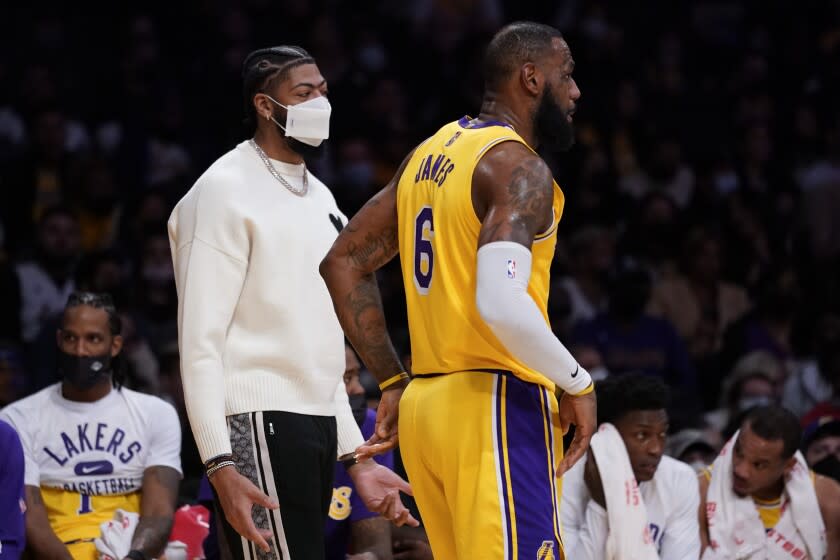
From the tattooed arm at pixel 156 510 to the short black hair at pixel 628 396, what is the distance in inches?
71.0

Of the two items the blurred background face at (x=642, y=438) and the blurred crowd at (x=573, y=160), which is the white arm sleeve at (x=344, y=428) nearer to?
the blurred background face at (x=642, y=438)

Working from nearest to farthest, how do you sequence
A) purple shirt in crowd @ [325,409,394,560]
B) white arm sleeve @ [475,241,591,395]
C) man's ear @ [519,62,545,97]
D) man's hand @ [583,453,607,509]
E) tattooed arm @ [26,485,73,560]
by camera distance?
white arm sleeve @ [475,241,591,395]
man's ear @ [519,62,545,97]
tattooed arm @ [26,485,73,560]
purple shirt in crowd @ [325,409,394,560]
man's hand @ [583,453,607,509]

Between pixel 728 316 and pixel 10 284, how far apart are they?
4.65 meters

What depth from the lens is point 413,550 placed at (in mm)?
5508

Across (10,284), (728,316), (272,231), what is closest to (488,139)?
(272,231)

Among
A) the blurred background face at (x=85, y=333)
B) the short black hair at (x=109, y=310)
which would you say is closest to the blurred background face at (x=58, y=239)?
the short black hair at (x=109, y=310)

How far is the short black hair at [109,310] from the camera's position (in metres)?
5.47

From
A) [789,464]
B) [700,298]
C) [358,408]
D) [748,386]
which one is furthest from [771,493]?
[700,298]

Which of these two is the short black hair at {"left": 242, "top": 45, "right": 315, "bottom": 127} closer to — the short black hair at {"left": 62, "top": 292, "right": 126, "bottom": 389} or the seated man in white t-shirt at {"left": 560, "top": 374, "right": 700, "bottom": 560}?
the short black hair at {"left": 62, "top": 292, "right": 126, "bottom": 389}

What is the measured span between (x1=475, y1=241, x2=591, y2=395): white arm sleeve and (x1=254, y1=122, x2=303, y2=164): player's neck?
103cm

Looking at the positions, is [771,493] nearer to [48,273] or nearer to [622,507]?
[622,507]

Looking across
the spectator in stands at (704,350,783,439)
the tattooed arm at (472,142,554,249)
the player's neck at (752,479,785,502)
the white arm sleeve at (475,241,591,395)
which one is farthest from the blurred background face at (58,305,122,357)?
the spectator in stands at (704,350,783,439)

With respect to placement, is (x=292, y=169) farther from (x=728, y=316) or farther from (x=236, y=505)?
(x=728, y=316)

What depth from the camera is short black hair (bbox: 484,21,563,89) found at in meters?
3.45
